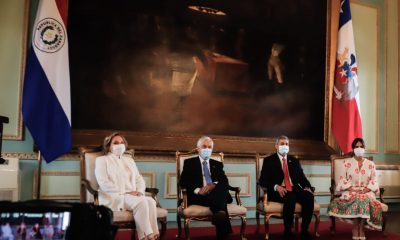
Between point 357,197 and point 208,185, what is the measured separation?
1.87 meters

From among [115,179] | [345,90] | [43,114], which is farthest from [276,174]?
[43,114]

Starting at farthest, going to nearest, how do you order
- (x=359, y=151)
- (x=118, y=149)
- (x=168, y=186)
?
(x=168, y=186) < (x=359, y=151) < (x=118, y=149)

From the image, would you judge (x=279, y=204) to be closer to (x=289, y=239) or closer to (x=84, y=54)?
(x=289, y=239)

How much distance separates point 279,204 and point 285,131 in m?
2.00

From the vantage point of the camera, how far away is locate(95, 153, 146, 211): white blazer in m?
4.16

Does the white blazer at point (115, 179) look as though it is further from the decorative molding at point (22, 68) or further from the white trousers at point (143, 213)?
the decorative molding at point (22, 68)

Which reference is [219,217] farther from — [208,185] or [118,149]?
[118,149]

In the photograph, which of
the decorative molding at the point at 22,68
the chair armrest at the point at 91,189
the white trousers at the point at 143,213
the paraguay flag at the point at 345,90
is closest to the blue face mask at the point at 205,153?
the white trousers at the point at 143,213

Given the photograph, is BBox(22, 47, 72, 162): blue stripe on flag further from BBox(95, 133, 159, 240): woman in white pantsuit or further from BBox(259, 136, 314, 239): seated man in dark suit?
BBox(259, 136, 314, 239): seated man in dark suit

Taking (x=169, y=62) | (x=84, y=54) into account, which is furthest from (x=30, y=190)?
(x=169, y=62)

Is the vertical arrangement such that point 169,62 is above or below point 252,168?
above

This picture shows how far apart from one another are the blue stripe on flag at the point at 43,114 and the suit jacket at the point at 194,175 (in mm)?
1402

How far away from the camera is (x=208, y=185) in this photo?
184 inches

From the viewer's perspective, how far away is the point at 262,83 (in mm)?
6598
